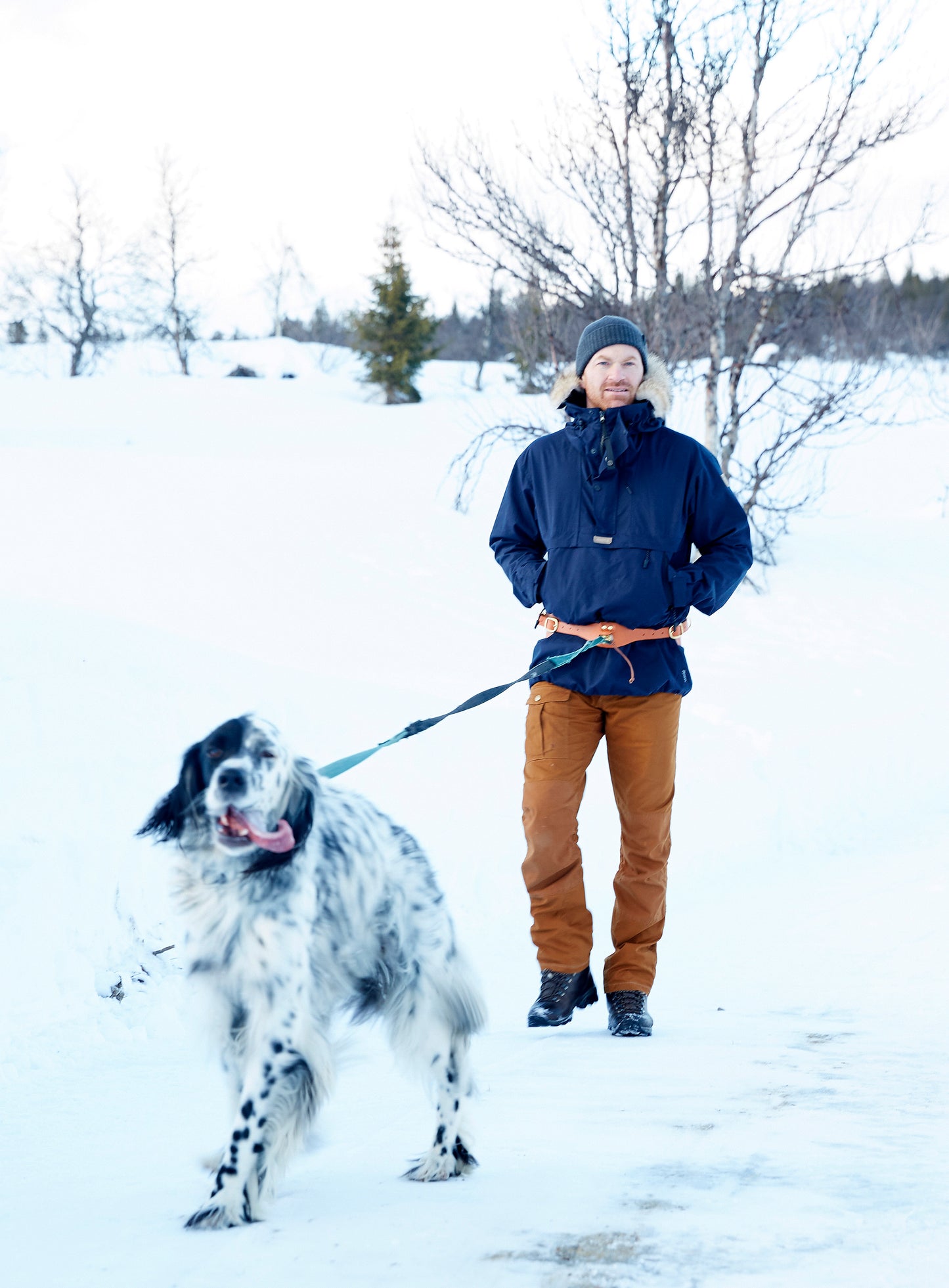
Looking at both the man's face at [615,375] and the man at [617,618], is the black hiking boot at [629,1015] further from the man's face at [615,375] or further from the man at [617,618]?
the man's face at [615,375]

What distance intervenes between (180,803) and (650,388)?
6.72ft

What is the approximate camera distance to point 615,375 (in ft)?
11.7

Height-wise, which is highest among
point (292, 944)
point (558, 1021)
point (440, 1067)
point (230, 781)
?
point (230, 781)

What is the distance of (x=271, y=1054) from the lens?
7.10 feet

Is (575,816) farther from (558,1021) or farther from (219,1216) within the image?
(219,1216)

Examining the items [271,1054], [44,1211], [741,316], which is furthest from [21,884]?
[741,316]

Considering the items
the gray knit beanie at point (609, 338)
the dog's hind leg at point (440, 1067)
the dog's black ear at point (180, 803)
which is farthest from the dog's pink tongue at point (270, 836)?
the gray knit beanie at point (609, 338)

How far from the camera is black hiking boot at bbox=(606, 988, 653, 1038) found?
3.51 m

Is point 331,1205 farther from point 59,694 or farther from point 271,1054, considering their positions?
point 59,694

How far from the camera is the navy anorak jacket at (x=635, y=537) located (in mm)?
3502

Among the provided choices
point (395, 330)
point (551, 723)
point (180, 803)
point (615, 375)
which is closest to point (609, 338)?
point (615, 375)

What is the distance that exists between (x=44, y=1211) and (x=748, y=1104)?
5.20 feet

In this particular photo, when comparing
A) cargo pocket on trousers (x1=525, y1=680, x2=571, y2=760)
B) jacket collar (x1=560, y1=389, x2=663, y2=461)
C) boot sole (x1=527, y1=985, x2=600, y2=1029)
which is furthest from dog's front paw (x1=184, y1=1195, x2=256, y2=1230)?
jacket collar (x1=560, y1=389, x2=663, y2=461)

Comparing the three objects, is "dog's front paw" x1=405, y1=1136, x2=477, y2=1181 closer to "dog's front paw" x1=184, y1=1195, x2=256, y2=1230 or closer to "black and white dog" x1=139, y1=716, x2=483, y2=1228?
"black and white dog" x1=139, y1=716, x2=483, y2=1228
